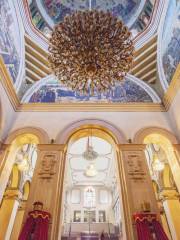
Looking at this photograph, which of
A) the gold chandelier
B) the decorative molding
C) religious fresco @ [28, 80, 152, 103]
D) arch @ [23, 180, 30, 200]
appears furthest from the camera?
arch @ [23, 180, 30, 200]

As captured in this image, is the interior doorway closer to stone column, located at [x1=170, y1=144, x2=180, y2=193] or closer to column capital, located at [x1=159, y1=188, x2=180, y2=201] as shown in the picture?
column capital, located at [x1=159, y1=188, x2=180, y2=201]

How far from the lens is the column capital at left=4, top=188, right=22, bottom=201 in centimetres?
852

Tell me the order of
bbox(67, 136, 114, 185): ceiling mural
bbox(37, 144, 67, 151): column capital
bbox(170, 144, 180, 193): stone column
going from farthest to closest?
1. bbox(67, 136, 114, 185): ceiling mural
2. bbox(37, 144, 67, 151): column capital
3. bbox(170, 144, 180, 193): stone column

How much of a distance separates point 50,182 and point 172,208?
603 cm

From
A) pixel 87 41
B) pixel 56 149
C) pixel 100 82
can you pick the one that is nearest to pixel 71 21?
pixel 87 41

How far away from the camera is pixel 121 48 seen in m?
5.66

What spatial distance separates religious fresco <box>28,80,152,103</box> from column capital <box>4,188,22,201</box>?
4273 mm

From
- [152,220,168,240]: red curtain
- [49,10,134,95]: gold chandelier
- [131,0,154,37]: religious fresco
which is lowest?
[152,220,168,240]: red curtain

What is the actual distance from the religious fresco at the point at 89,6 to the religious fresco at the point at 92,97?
380 cm

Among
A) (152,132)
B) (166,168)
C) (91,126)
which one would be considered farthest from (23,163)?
(166,168)

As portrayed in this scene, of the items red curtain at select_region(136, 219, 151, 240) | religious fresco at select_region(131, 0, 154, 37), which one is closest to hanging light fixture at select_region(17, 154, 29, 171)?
red curtain at select_region(136, 219, 151, 240)

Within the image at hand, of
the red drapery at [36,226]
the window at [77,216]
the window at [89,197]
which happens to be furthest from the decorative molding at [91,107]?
the window at [77,216]

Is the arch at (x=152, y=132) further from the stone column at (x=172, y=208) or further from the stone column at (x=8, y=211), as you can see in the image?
the stone column at (x=8, y=211)

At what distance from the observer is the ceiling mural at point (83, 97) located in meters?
9.23
